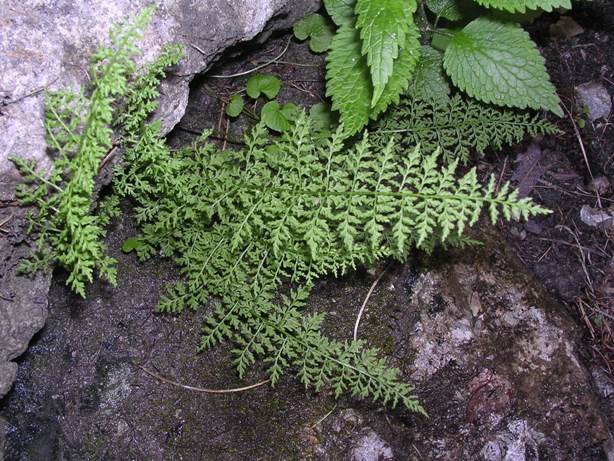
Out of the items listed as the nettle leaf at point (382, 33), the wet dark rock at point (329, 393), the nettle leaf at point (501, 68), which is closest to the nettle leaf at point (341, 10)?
the nettle leaf at point (382, 33)

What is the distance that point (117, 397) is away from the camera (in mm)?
3219

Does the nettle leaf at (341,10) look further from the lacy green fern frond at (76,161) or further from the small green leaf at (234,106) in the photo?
the lacy green fern frond at (76,161)

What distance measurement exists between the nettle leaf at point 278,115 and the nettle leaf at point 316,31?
46cm

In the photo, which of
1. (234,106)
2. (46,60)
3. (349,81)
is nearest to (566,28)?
(349,81)

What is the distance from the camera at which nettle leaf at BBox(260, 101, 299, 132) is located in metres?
3.64

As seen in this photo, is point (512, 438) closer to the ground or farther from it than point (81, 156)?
closer to the ground

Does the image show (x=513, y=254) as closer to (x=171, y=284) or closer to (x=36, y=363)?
(x=171, y=284)

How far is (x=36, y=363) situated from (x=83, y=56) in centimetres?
168

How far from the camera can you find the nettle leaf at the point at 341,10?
334 cm

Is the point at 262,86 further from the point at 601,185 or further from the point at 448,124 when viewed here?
the point at 601,185

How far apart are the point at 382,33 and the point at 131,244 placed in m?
1.80

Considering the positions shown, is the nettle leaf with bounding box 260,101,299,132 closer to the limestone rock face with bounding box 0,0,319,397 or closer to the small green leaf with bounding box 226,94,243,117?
the small green leaf with bounding box 226,94,243,117

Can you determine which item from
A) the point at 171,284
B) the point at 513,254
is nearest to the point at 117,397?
the point at 171,284

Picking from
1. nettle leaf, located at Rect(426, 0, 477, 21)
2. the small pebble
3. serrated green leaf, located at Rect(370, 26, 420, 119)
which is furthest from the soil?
the small pebble
